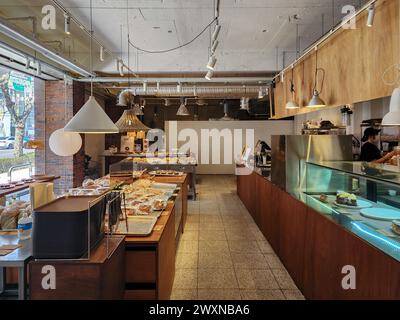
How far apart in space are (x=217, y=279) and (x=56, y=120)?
5.72m

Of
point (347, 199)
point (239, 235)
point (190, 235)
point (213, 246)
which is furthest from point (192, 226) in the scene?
point (347, 199)

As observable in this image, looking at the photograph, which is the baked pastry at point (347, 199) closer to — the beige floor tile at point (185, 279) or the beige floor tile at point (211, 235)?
the beige floor tile at point (185, 279)

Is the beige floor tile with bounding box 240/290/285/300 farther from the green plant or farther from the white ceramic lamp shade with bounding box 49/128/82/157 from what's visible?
the green plant

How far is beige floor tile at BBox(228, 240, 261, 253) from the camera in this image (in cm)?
418

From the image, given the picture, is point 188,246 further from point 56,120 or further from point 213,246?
point 56,120

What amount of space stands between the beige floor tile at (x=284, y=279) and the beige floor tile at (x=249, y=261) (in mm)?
181

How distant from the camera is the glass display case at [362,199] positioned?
1.88 metres

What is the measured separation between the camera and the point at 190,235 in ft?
15.8

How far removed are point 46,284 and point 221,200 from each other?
20.4 ft

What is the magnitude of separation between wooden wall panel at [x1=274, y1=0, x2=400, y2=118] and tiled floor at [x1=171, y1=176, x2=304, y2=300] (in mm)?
2287

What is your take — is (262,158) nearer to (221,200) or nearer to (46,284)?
(221,200)

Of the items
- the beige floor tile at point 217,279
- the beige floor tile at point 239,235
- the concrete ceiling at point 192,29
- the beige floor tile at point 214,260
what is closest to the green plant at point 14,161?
the concrete ceiling at point 192,29

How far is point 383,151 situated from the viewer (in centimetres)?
546

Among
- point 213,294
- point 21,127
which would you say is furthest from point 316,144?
point 21,127
